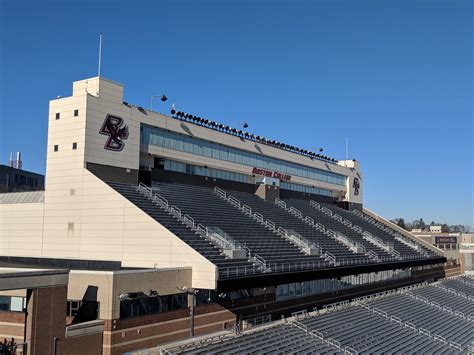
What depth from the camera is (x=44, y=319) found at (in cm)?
1623

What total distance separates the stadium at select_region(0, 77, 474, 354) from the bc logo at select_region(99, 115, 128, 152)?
0.08 m

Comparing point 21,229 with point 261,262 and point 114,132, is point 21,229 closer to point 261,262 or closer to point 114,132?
point 114,132

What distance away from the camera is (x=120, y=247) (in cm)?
2531

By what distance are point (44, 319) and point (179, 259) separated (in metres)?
7.95

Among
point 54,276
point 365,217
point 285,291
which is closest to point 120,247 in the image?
point 54,276

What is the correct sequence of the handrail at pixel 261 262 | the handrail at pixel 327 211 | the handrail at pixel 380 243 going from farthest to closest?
1. the handrail at pixel 327 211
2. the handrail at pixel 380 243
3. the handrail at pixel 261 262

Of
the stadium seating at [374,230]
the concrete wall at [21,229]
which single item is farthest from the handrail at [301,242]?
the concrete wall at [21,229]

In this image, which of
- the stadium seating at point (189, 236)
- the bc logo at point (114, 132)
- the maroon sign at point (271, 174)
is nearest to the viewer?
the stadium seating at point (189, 236)

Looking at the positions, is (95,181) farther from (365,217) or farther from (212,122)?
(365,217)

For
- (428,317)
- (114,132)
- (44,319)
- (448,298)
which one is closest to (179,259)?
(44,319)

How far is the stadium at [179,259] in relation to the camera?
735 inches

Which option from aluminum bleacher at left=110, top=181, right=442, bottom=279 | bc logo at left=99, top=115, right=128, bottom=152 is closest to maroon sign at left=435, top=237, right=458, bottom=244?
aluminum bleacher at left=110, top=181, right=442, bottom=279

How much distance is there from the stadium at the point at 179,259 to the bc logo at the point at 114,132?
3.1 inches

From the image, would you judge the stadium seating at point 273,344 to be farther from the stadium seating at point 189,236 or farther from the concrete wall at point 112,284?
the stadium seating at point 189,236
